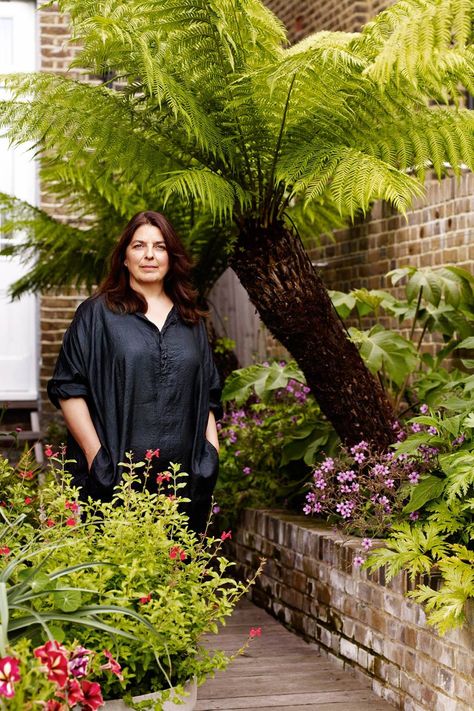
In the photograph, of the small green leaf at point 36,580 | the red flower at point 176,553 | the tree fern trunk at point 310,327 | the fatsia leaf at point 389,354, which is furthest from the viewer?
the fatsia leaf at point 389,354

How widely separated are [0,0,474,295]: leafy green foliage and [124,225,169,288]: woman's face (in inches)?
10.7

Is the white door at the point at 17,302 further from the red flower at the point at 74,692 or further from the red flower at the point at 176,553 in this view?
the red flower at the point at 74,692

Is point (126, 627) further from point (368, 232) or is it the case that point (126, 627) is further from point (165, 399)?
point (368, 232)

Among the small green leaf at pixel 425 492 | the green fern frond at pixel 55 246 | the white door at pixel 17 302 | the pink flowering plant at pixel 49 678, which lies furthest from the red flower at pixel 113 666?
the white door at pixel 17 302

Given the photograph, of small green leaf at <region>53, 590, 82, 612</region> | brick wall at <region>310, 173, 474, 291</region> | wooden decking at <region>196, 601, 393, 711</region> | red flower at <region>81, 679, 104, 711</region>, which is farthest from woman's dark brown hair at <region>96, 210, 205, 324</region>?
brick wall at <region>310, 173, 474, 291</region>

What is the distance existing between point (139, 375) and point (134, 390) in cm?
6

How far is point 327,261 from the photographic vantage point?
28.1 feet

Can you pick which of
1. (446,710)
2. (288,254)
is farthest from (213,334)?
(446,710)

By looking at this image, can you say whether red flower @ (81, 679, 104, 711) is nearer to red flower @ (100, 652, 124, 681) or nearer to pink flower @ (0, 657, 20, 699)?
red flower @ (100, 652, 124, 681)

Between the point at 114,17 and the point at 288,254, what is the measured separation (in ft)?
4.25

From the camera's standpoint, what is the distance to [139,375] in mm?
4152

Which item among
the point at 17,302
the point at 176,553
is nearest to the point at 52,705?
the point at 176,553

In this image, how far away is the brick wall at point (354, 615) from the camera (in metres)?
3.85

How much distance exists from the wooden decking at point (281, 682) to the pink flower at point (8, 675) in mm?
1968
